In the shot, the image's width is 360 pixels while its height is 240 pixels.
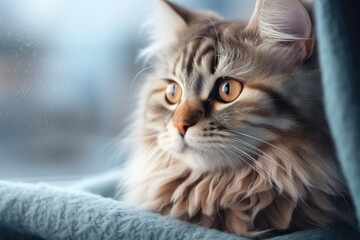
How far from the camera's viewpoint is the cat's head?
91 cm

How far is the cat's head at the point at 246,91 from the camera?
0.91 m

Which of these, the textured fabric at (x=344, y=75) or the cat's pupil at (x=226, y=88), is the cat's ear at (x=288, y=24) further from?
the textured fabric at (x=344, y=75)

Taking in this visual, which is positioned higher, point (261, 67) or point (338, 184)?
point (261, 67)

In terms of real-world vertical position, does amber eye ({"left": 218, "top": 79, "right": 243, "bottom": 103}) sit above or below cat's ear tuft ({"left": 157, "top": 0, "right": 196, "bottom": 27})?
below

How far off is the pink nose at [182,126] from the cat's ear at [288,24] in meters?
0.28

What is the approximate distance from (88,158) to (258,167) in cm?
92

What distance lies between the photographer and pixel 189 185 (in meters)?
1.02

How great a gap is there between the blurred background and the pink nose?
1.65ft

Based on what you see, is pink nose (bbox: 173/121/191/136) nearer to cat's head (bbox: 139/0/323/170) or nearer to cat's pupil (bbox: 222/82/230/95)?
cat's head (bbox: 139/0/323/170)

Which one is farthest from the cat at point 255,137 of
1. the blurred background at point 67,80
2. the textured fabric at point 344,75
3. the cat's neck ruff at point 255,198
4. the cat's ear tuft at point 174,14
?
the blurred background at point 67,80

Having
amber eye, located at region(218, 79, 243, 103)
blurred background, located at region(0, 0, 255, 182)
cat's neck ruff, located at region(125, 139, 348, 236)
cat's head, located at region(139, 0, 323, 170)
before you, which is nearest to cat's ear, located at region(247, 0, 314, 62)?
cat's head, located at region(139, 0, 323, 170)

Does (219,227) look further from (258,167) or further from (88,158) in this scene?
(88,158)

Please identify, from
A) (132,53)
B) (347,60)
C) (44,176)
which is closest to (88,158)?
(44,176)

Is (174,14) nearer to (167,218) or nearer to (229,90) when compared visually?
(229,90)
